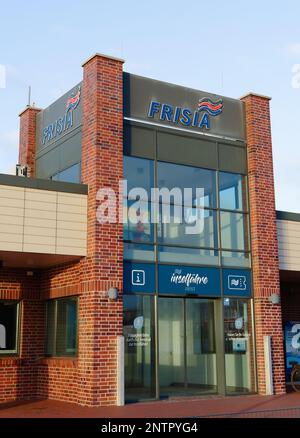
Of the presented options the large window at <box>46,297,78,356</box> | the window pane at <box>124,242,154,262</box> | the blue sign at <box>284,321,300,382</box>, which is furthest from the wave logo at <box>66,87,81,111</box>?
the blue sign at <box>284,321,300,382</box>

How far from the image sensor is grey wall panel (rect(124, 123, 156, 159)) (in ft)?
52.8

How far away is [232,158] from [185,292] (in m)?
4.38

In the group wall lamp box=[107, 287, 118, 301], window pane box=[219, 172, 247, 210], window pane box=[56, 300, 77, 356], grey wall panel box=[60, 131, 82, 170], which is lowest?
window pane box=[56, 300, 77, 356]

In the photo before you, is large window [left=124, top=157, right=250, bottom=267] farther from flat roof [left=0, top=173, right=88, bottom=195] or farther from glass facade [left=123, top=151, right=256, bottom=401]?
flat roof [left=0, top=173, right=88, bottom=195]

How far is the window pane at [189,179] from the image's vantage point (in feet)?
54.2

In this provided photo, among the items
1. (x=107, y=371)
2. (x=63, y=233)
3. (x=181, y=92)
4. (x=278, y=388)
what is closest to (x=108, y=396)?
(x=107, y=371)

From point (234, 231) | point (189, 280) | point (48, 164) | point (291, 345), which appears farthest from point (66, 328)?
point (291, 345)

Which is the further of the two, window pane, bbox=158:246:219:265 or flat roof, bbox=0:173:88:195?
window pane, bbox=158:246:219:265

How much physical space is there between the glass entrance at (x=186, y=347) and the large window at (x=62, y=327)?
7.47ft

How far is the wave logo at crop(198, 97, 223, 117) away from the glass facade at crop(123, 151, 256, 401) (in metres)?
1.81

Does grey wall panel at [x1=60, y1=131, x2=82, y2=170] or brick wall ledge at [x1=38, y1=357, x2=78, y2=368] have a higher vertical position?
grey wall panel at [x1=60, y1=131, x2=82, y2=170]

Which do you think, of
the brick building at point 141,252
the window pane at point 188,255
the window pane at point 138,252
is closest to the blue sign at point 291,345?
the brick building at point 141,252

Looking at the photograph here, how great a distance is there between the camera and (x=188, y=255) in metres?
16.5
